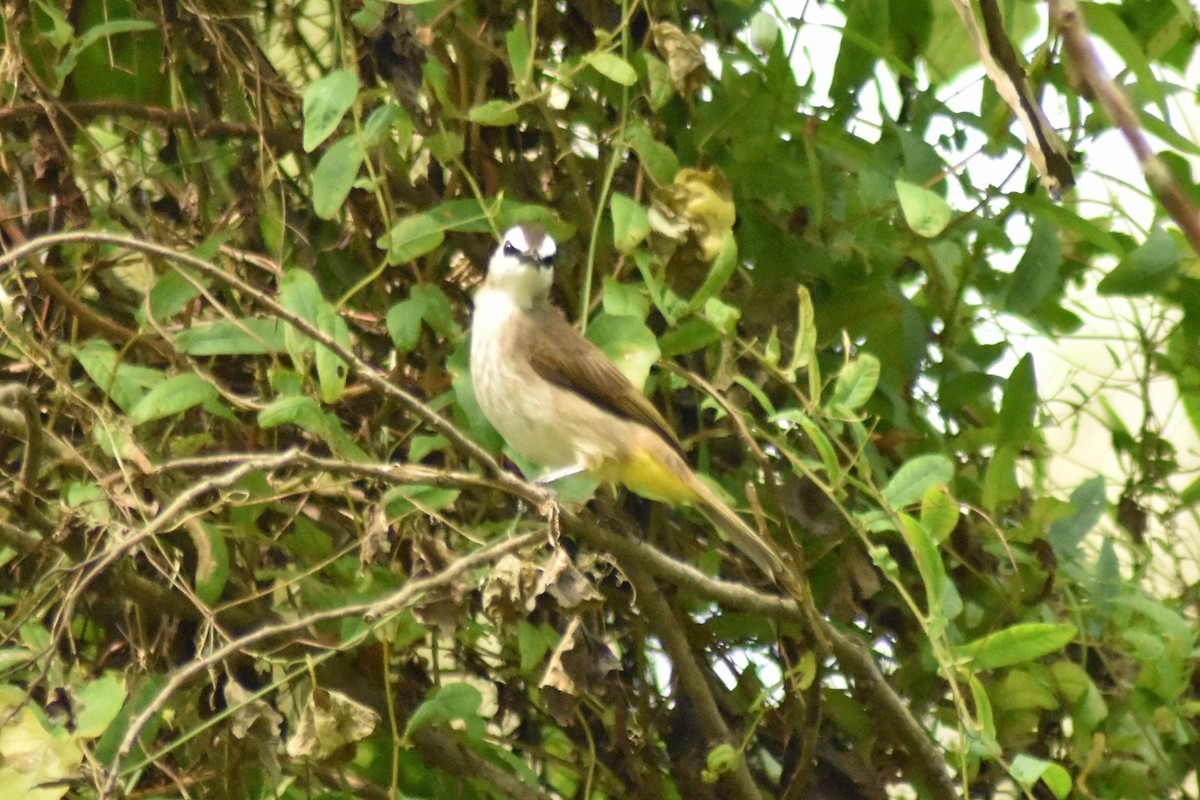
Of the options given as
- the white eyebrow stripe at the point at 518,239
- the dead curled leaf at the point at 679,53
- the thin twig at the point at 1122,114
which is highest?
the thin twig at the point at 1122,114

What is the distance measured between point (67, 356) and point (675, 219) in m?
1.00

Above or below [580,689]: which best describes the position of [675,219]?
above

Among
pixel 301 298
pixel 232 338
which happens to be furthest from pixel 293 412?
pixel 232 338

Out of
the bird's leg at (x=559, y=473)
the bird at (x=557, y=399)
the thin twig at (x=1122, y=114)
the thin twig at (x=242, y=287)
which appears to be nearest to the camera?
the thin twig at (x=1122, y=114)

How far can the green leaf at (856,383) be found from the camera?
181cm

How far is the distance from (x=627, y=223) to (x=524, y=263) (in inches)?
14.2

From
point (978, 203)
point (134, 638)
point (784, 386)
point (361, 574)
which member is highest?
point (978, 203)

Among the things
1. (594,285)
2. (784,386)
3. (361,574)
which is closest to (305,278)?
(361,574)

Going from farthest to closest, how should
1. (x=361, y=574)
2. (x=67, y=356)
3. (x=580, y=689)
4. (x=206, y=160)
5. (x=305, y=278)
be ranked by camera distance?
(x=206, y=160)
(x=67, y=356)
(x=361, y=574)
(x=305, y=278)
(x=580, y=689)

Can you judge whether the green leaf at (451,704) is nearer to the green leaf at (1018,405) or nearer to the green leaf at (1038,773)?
the green leaf at (1038,773)

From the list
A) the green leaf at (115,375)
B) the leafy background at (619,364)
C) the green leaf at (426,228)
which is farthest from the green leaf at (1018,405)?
the green leaf at (115,375)

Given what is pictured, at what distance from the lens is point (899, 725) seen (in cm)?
201

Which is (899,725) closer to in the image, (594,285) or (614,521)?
(614,521)

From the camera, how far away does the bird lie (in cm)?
219
